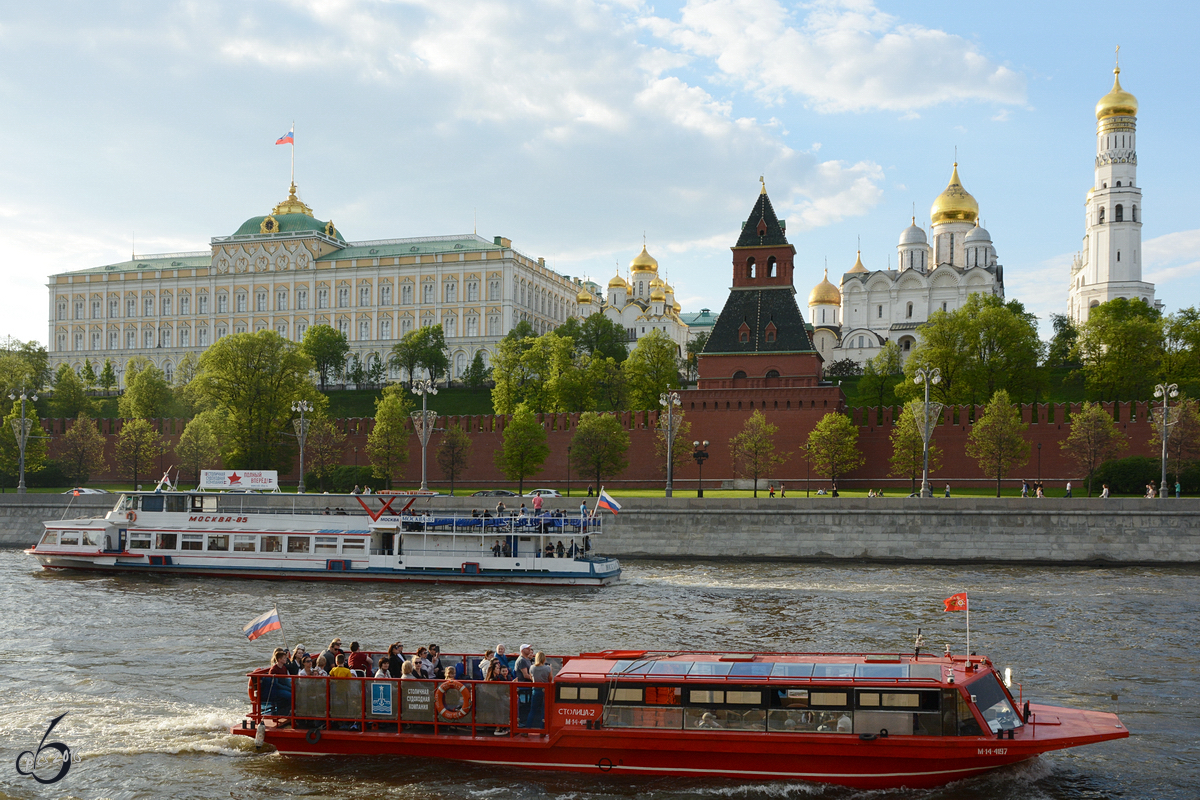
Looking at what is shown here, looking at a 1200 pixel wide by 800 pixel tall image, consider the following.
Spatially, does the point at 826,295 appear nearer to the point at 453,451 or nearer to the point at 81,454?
the point at 453,451

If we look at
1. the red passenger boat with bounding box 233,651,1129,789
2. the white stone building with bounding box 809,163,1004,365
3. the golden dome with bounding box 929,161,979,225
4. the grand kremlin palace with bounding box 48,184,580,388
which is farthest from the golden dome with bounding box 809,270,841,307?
the red passenger boat with bounding box 233,651,1129,789

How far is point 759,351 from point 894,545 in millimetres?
22752

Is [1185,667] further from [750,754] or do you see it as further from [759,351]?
[759,351]

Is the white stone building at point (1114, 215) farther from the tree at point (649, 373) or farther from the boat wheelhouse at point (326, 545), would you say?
the boat wheelhouse at point (326, 545)

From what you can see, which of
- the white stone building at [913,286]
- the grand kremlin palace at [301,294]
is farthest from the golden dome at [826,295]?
the grand kremlin palace at [301,294]

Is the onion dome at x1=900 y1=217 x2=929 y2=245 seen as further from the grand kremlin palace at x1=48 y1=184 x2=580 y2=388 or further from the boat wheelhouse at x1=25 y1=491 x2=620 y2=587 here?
the boat wheelhouse at x1=25 y1=491 x2=620 y2=587

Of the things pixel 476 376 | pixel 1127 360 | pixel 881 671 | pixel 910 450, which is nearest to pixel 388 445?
pixel 910 450

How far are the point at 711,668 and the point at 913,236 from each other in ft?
356

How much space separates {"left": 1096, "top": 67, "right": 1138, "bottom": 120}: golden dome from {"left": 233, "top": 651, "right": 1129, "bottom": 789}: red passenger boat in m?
104

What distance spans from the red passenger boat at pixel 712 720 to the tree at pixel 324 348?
92760mm

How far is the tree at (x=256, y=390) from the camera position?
227 feet

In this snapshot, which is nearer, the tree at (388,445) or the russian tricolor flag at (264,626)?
the russian tricolor flag at (264,626)

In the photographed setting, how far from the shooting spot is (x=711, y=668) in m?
17.4

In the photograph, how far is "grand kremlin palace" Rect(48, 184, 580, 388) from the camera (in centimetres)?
12456
